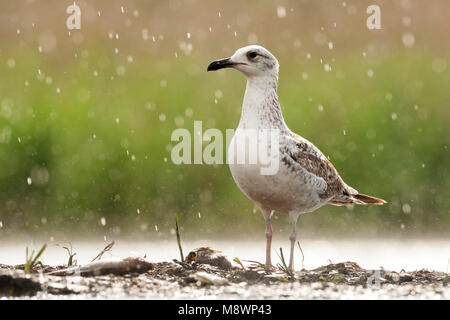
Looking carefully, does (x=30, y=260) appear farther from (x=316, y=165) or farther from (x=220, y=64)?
(x=316, y=165)

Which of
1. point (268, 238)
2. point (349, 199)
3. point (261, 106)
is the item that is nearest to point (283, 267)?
point (268, 238)

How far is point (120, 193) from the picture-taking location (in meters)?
11.2

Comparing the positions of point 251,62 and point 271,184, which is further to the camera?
point 251,62

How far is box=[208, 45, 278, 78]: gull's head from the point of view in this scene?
7.53 meters

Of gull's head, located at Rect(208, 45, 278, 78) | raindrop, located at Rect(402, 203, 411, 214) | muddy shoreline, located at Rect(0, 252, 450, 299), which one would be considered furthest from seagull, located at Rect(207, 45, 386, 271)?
raindrop, located at Rect(402, 203, 411, 214)

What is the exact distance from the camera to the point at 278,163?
23.1ft

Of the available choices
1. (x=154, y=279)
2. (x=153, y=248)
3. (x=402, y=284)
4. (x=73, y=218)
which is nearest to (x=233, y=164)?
(x=154, y=279)

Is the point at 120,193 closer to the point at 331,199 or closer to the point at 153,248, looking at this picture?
the point at 153,248

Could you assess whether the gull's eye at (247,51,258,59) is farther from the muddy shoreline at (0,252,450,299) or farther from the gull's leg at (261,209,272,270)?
the muddy shoreline at (0,252,450,299)

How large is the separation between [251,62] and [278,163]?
1.23 m
